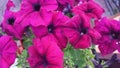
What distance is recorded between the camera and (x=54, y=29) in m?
0.66

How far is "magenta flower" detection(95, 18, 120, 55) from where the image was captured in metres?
0.73

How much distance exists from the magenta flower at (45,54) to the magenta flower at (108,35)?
0.16 m

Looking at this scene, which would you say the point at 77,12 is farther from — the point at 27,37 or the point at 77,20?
the point at 27,37

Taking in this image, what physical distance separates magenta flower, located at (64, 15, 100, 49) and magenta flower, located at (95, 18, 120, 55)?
0.24 feet

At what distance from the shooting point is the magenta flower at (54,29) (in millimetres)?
639

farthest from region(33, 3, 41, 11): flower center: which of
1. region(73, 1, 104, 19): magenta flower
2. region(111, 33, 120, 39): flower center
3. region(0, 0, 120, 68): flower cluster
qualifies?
region(111, 33, 120, 39): flower center

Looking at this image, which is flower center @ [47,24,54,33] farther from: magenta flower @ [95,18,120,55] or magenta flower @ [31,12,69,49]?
magenta flower @ [95,18,120,55]

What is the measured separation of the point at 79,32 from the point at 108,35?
0.12 m

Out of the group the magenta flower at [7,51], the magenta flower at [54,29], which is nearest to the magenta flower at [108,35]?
the magenta flower at [54,29]

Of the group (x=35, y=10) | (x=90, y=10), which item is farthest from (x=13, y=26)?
(x=90, y=10)

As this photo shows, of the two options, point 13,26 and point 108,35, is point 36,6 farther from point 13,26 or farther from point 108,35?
point 108,35

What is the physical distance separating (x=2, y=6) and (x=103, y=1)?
1257 millimetres

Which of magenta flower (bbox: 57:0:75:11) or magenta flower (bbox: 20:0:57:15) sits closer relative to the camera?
magenta flower (bbox: 20:0:57:15)

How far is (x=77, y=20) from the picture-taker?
25.7 inches
